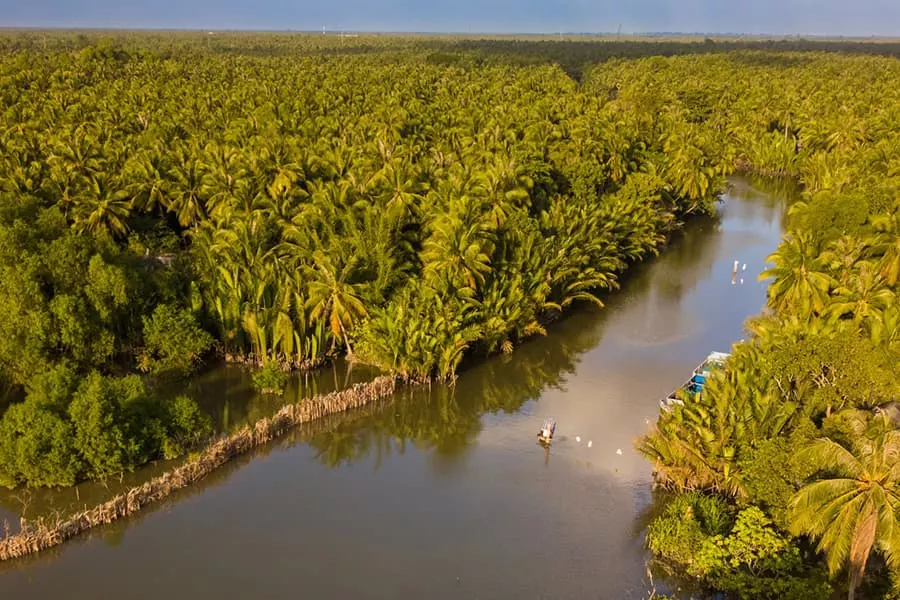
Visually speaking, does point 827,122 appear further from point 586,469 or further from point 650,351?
point 586,469

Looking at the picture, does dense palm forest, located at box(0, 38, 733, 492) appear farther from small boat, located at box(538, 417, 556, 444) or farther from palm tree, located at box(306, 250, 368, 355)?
small boat, located at box(538, 417, 556, 444)

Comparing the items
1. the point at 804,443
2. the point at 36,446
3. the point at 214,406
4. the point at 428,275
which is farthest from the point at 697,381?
the point at 36,446

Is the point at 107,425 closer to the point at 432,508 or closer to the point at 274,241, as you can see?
the point at 432,508

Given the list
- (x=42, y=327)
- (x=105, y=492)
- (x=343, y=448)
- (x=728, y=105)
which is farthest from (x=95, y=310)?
(x=728, y=105)

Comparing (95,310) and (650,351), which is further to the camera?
(650,351)

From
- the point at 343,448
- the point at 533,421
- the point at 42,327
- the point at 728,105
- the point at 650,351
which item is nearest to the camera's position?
the point at 42,327

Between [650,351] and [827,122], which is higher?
[827,122]

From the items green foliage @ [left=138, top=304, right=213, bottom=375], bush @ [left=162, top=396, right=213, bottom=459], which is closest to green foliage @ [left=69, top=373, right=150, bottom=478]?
bush @ [left=162, top=396, right=213, bottom=459]
